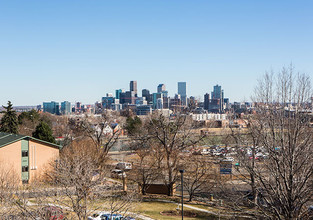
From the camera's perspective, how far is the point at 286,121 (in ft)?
42.1

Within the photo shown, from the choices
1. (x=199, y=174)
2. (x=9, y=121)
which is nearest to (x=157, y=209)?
(x=199, y=174)

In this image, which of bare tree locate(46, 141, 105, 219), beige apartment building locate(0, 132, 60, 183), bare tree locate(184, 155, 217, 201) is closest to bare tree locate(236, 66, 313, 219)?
bare tree locate(46, 141, 105, 219)

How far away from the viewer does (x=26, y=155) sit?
120 ft

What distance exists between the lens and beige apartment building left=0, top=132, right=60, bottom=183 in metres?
34.9

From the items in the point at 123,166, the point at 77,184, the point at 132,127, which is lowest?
the point at 123,166

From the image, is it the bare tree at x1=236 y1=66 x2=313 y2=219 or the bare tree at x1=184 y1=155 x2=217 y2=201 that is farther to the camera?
the bare tree at x1=184 y1=155 x2=217 y2=201

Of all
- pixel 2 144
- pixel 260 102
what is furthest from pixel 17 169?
pixel 260 102

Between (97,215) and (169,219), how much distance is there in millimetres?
5041

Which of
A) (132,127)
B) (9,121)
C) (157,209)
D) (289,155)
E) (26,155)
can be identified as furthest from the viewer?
(132,127)

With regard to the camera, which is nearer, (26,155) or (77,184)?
(77,184)

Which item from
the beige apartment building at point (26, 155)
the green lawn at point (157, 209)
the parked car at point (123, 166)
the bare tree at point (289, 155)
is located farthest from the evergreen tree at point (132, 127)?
the bare tree at point (289, 155)

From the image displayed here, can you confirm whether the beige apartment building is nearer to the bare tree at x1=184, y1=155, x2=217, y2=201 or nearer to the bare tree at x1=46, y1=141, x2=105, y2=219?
the bare tree at x1=184, y1=155, x2=217, y2=201

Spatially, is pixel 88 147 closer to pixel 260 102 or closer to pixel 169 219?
pixel 169 219

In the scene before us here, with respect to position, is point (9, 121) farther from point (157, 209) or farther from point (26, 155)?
point (157, 209)
